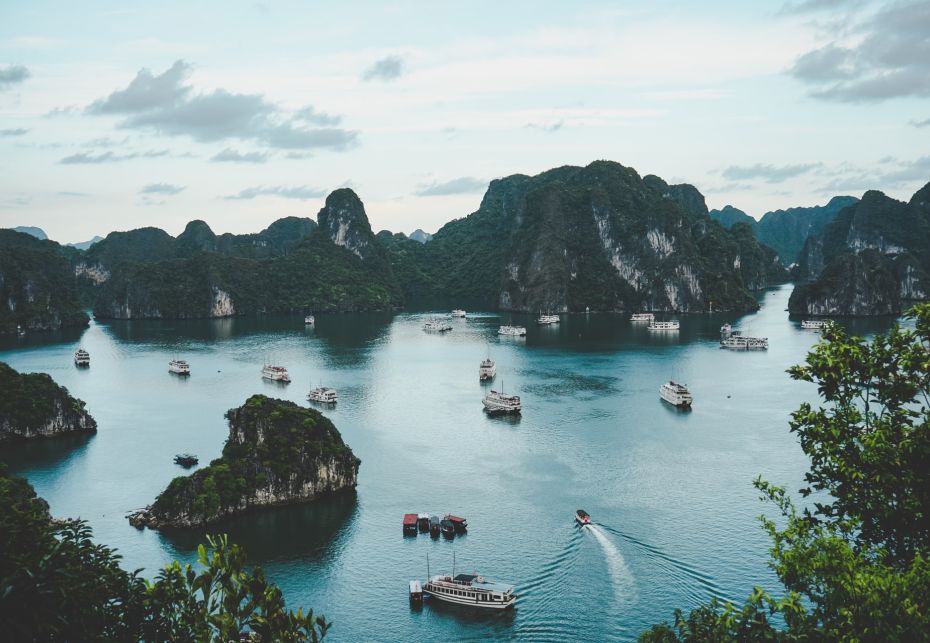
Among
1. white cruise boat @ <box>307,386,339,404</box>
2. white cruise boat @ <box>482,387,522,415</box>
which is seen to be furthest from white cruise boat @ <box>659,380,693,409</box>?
white cruise boat @ <box>307,386,339,404</box>

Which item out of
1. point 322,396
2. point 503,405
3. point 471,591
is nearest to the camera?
point 471,591

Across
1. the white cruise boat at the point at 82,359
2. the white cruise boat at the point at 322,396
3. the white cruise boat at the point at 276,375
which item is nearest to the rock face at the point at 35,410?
the white cruise boat at the point at 322,396

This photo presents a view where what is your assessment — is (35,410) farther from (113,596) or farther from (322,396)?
(113,596)

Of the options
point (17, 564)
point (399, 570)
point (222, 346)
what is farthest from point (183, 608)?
point (222, 346)

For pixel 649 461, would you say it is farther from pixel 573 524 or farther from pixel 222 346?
pixel 222 346

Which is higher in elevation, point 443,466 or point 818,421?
point 818,421

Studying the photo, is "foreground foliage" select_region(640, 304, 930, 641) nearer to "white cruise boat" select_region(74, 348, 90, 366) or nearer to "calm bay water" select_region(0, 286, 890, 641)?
"calm bay water" select_region(0, 286, 890, 641)

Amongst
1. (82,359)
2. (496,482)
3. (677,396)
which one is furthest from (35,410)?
(677,396)
